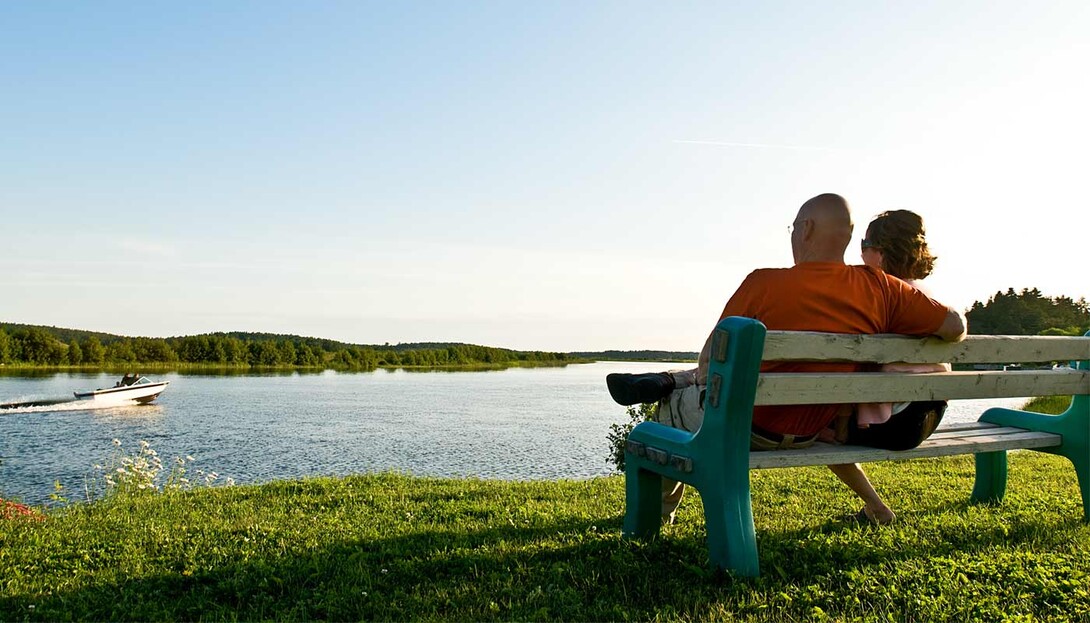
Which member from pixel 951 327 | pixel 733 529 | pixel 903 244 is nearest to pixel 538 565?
pixel 733 529

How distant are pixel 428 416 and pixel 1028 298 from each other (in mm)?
65603

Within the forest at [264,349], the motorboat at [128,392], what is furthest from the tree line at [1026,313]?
the motorboat at [128,392]

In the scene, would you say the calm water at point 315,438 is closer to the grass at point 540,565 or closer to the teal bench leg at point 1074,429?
the grass at point 540,565

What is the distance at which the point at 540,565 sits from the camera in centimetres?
352

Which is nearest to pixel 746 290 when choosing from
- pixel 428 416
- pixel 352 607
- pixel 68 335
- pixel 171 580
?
pixel 352 607

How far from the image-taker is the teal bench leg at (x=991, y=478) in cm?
499

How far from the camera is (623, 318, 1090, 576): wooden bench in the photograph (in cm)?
304

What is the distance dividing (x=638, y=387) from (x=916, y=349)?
1419 mm

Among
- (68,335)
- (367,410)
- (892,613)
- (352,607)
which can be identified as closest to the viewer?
(892,613)

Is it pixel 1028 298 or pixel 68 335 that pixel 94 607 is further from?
pixel 68 335

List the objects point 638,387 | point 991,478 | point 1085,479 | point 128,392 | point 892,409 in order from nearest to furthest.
Result: point 638,387 → point 892,409 → point 1085,479 → point 991,478 → point 128,392

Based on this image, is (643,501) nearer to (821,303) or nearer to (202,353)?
(821,303)

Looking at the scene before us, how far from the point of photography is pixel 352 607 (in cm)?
309

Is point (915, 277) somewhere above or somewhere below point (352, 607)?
above
